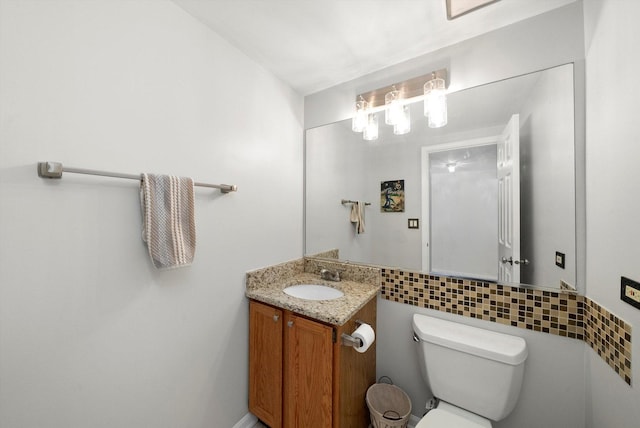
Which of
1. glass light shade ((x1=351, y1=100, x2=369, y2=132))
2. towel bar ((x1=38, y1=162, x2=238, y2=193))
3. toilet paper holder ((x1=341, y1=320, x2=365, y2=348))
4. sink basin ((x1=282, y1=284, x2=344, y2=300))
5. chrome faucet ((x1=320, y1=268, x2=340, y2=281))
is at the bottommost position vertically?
toilet paper holder ((x1=341, y1=320, x2=365, y2=348))

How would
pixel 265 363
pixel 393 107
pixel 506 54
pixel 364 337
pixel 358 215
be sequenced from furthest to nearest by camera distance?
pixel 358 215 → pixel 393 107 → pixel 265 363 → pixel 506 54 → pixel 364 337

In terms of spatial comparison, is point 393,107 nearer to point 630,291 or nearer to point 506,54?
point 506,54

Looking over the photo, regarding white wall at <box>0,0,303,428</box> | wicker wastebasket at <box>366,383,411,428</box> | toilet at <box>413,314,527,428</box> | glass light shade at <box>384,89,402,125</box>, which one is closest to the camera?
white wall at <box>0,0,303,428</box>

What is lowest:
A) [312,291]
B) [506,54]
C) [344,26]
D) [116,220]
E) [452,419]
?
[452,419]

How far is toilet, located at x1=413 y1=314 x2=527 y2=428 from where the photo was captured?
3.50 feet

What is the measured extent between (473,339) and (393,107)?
139cm

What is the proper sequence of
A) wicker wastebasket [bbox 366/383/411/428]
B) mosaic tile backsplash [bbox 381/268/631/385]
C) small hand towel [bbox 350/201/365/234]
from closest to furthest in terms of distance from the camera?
mosaic tile backsplash [bbox 381/268/631/385] → wicker wastebasket [bbox 366/383/411/428] → small hand towel [bbox 350/201/365/234]

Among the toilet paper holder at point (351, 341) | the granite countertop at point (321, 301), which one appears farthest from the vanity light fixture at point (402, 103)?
the toilet paper holder at point (351, 341)

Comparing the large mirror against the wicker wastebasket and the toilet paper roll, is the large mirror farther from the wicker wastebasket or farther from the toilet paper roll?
the wicker wastebasket

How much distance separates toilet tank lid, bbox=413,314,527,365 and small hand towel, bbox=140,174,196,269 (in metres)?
1.27

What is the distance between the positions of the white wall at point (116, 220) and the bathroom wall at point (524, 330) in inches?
38.7

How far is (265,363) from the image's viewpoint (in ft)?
4.53

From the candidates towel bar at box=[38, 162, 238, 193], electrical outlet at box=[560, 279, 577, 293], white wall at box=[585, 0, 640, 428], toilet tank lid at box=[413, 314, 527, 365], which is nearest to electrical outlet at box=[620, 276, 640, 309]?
white wall at box=[585, 0, 640, 428]

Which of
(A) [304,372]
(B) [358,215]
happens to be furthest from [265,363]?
(B) [358,215]
